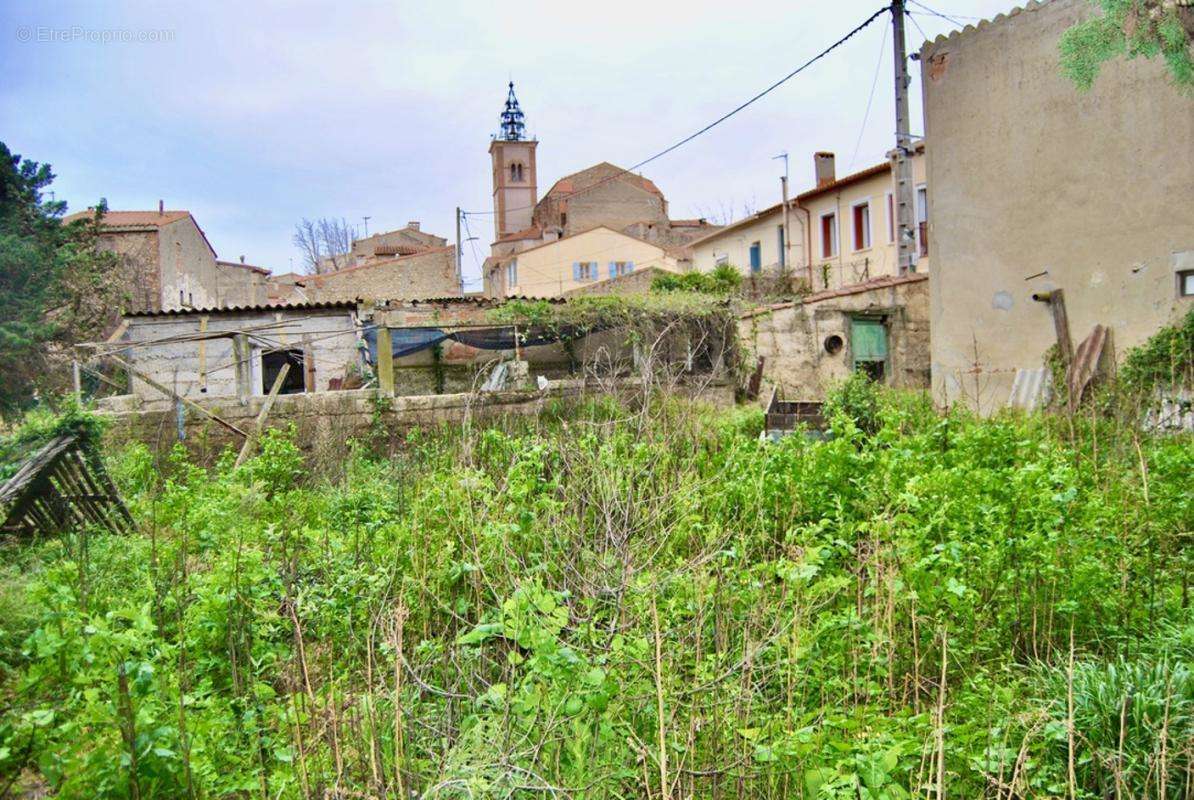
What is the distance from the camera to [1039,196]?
12109 millimetres

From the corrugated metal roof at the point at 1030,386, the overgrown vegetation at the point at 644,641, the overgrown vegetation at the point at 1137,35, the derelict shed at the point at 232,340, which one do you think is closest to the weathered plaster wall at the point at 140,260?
the derelict shed at the point at 232,340

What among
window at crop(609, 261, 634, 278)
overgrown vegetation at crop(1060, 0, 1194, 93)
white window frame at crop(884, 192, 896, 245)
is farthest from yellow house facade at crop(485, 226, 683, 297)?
overgrown vegetation at crop(1060, 0, 1194, 93)

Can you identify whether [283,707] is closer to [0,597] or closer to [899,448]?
[0,597]

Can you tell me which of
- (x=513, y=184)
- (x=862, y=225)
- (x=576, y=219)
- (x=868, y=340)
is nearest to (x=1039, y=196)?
(x=868, y=340)

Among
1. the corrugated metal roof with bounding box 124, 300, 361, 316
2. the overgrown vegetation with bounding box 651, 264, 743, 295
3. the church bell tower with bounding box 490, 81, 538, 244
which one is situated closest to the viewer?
the corrugated metal roof with bounding box 124, 300, 361, 316

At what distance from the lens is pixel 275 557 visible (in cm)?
534

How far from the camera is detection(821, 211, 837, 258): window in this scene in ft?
81.8

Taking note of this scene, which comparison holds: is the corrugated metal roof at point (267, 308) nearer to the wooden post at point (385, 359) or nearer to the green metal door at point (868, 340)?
the wooden post at point (385, 359)

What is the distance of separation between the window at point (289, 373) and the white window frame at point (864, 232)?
14.5 meters

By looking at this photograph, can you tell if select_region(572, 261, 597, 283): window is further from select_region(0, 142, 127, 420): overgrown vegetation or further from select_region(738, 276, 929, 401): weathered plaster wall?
select_region(738, 276, 929, 401): weathered plaster wall

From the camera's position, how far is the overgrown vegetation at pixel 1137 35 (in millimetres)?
5762

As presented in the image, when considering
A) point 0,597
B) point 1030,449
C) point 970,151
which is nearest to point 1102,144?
point 970,151

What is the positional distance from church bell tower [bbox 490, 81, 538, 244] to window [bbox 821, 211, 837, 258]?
35.4m

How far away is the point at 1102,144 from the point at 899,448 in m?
7.14
